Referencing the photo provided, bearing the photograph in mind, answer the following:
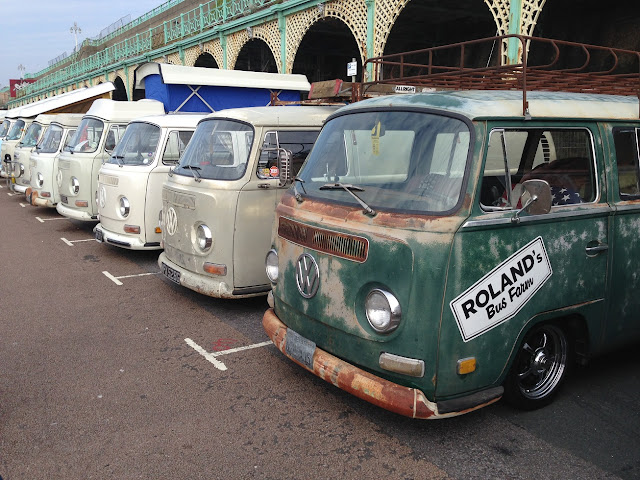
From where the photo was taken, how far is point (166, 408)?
383 centimetres

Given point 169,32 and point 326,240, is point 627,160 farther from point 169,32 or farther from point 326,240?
point 169,32

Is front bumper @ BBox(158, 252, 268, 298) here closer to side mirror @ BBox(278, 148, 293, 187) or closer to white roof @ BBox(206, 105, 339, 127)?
side mirror @ BBox(278, 148, 293, 187)

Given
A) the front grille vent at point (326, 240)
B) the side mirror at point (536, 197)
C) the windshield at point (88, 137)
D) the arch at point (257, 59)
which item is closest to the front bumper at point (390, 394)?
the front grille vent at point (326, 240)

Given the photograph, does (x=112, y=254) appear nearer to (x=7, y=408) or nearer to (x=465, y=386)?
(x=7, y=408)

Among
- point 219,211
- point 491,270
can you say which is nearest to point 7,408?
point 219,211

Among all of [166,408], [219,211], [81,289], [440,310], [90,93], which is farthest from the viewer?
[90,93]

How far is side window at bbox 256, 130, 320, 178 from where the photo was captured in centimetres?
560

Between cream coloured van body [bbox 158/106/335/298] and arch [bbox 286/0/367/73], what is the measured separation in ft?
28.2

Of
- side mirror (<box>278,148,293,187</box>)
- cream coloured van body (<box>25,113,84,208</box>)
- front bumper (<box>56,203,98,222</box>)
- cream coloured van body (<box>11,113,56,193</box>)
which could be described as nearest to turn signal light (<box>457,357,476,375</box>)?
side mirror (<box>278,148,293,187</box>)

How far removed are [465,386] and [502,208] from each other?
1044 millimetres

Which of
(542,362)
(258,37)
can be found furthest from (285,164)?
(258,37)

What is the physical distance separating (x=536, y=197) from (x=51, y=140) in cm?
1108

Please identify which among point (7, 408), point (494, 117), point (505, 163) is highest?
point (494, 117)

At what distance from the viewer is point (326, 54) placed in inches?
1078
